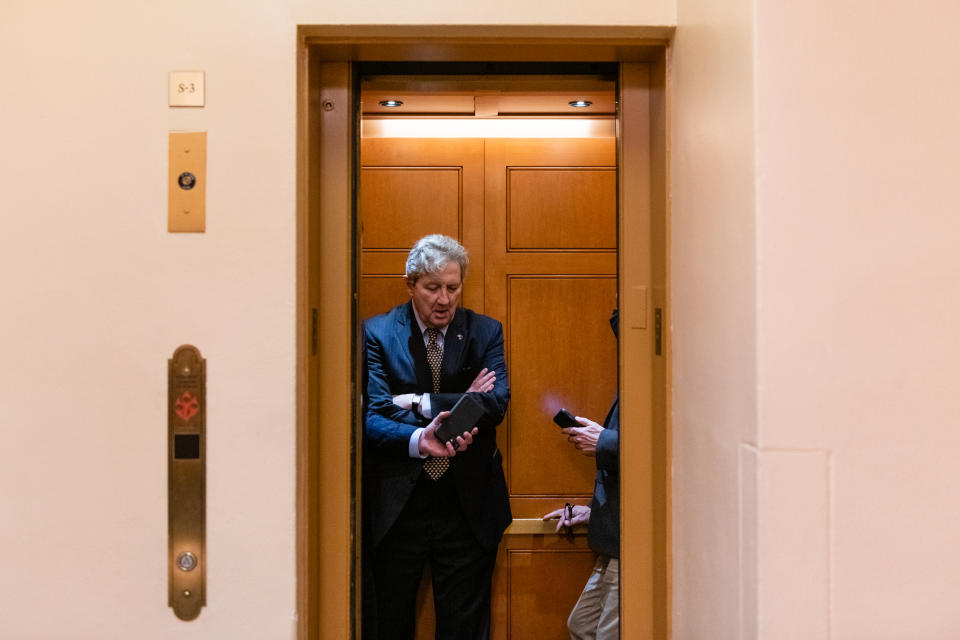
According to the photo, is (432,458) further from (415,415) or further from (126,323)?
(126,323)

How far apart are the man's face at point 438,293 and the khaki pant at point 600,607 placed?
987 millimetres

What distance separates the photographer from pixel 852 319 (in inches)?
43.6

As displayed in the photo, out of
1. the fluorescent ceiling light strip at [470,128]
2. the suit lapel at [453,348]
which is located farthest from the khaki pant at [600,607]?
the fluorescent ceiling light strip at [470,128]

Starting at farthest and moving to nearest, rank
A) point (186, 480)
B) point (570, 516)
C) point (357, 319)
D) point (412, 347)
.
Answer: point (570, 516) < point (412, 347) < point (357, 319) < point (186, 480)

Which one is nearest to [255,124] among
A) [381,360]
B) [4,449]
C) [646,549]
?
[4,449]

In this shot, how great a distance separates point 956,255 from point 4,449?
1.64 meters

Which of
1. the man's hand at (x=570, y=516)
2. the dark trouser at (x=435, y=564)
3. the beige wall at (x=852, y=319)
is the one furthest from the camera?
the man's hand at (x=570, y=516)

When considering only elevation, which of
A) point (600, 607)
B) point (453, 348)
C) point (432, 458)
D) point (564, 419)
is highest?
point (453, 348)

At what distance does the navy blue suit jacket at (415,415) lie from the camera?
98.7 inches

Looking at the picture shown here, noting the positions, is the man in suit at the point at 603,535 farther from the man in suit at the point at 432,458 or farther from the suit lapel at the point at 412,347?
the suit lapel at the point at 412,347

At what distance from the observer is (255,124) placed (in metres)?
1.42

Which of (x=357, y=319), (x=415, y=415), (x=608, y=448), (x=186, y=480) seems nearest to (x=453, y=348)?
(x=415, y=415)

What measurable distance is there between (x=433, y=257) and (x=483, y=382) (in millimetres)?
474

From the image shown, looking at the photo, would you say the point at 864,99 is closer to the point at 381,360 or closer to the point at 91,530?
the point at 91,530
